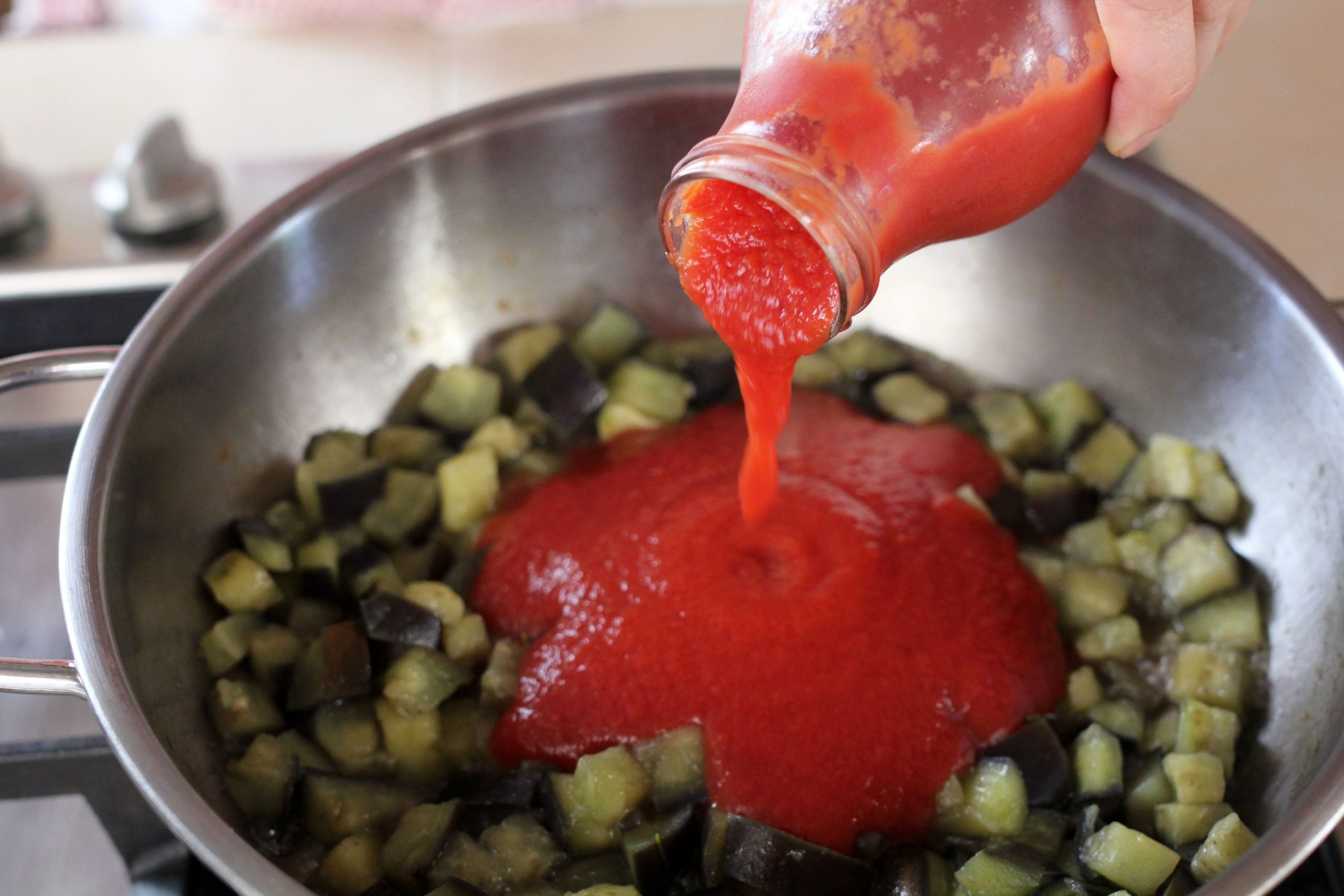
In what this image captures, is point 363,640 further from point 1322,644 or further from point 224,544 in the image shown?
point 1322,644

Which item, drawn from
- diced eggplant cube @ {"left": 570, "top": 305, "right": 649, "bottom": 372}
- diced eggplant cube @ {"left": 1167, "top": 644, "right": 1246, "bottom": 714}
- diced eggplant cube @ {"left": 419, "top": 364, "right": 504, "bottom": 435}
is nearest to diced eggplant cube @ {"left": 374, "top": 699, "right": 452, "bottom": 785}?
diced eggplant cube @ {"left": 419, "top": 364, "right": 504, "bottom": 435}

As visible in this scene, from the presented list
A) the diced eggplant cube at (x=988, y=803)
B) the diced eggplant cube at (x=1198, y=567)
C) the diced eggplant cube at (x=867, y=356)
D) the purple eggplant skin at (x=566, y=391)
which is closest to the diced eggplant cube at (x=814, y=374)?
the diced eggplant cube at (x=867, y=356)

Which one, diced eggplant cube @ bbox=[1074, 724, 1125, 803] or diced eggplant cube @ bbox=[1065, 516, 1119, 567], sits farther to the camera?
diced eggplant cube @ bbox=[1065, 516, 1119, 567]

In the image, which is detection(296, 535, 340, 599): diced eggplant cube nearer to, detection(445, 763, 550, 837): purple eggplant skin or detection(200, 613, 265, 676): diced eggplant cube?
detection(200, 613, 265, 676): diced eggplant cube

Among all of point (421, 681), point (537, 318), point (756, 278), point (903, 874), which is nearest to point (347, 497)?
point (421, 681)

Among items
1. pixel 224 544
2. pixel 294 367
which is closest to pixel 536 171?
pixel 294 367

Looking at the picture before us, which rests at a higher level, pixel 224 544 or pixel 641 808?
pixel 224 544
